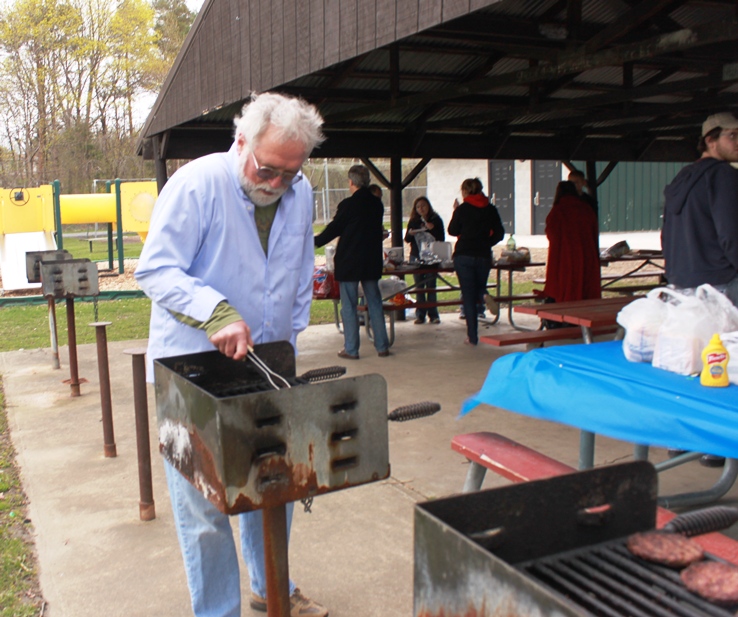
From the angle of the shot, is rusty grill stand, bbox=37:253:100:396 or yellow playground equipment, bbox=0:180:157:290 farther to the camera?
yellow playground equipment, bbox=0:180:157:290

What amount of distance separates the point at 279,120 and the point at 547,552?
1379 mm

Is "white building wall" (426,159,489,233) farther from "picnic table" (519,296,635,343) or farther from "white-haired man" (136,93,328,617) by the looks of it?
"white-haired man" (136,93,328,617)

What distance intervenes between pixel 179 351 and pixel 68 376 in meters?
5.13

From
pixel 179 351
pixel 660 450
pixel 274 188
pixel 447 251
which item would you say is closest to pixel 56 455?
pixel 179 351

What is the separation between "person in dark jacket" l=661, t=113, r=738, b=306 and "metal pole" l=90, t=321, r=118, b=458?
3300mm

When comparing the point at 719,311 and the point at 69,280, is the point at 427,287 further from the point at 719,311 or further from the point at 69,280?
the point at 719,311

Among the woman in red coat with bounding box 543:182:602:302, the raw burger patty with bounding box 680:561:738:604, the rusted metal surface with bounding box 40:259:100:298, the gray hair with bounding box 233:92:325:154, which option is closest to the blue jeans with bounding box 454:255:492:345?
the woman in red coat with bounding box 543:182:602:302

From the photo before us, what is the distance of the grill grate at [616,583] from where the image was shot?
1195 mm

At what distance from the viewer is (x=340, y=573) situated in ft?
10.4

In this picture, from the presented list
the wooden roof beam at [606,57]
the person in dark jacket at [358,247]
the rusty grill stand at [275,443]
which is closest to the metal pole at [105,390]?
the rusty grill stand at [275,443]

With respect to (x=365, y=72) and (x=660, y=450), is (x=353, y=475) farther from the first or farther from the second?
(x=365, y=72)

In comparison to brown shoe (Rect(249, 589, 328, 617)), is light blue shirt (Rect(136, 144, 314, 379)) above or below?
above

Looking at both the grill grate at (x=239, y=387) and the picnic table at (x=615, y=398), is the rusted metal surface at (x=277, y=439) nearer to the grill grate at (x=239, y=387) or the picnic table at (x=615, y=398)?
the grill grate at (x=239, y=387)

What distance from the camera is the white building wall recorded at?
25.6 meters
